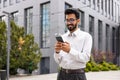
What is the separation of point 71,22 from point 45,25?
43.9 metres

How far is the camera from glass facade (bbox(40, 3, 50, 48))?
153 feet

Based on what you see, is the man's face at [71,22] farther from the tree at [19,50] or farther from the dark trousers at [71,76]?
the tree at [19,50]

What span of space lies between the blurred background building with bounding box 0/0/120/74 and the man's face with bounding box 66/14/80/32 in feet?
133

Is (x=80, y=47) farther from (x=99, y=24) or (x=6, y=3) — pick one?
(x=99, y=24)

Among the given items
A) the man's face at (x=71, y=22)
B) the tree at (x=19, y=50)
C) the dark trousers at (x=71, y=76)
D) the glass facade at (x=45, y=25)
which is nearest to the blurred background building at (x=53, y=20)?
the glass facade at (x=45, y=25)

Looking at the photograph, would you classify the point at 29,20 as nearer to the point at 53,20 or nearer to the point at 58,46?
the point at 53,20

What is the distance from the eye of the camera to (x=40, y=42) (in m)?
47.6

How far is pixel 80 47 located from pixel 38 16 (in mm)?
44724

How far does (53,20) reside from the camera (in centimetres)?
4566

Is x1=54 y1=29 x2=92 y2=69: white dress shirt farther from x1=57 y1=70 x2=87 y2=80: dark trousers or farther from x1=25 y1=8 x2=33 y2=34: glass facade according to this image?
x1=25 y1=8 x2=33 y2=34: glass facade

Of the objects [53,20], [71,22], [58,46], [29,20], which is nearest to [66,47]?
[58,46]

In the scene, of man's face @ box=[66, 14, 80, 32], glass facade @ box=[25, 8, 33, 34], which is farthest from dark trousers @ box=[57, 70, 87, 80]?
glass facade @ box=[25, 8, 33, 34]

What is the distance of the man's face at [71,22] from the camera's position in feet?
11.6

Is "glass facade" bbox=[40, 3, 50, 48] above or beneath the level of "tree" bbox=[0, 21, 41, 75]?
above
